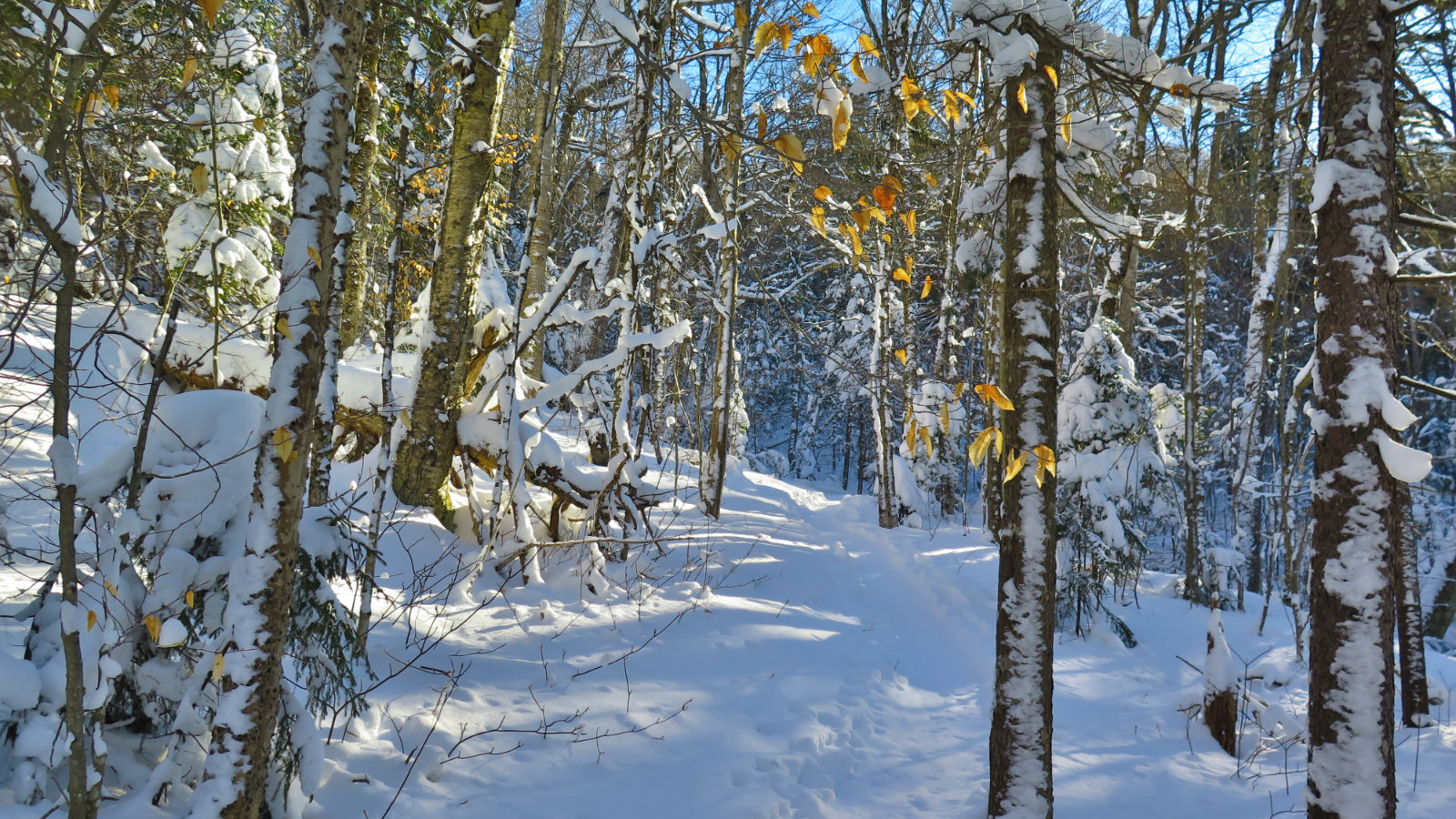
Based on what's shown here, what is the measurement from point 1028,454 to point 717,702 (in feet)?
8.86

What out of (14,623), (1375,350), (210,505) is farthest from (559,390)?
(1375,350)

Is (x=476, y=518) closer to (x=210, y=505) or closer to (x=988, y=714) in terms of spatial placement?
(x=210, y=505)

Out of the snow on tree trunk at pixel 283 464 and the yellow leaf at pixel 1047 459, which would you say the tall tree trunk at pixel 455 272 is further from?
the yellow leaf at pixel 1047 459

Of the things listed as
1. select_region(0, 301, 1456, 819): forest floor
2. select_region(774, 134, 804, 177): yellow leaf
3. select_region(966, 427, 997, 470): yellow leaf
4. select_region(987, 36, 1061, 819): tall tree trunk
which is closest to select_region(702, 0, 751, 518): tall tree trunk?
select_region(0, 301, 1456, 819): forest floor

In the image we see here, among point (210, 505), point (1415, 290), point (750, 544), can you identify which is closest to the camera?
point (210, 505)

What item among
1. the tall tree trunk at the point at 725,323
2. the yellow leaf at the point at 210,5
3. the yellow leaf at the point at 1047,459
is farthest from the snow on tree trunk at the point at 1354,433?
the tall tree trunk at the point at 725,323

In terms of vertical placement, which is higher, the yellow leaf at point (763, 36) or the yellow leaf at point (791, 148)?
the yellow leaf at point (763, 36)

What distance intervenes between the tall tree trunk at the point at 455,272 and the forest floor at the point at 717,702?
0.53 m

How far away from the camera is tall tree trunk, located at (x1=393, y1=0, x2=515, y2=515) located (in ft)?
19.1

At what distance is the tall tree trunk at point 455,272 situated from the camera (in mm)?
5832

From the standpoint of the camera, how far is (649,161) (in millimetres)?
8055

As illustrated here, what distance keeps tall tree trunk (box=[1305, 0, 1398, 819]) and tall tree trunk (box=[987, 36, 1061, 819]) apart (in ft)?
4.13

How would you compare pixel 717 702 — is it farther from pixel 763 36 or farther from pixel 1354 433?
pixel 763 36

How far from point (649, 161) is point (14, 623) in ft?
22.0
